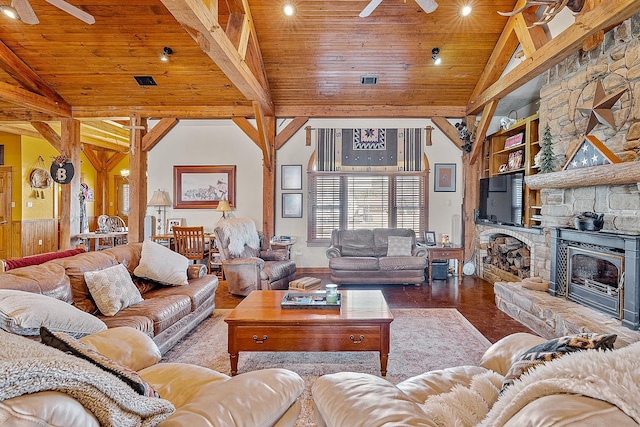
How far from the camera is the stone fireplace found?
9.22ft

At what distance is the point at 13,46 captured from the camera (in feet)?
16.4

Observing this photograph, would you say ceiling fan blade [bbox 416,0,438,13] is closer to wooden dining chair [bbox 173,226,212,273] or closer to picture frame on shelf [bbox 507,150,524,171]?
picture frame on shelf [bbox 507,150,524,171]

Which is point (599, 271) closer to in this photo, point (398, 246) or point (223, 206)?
point (398, 246)

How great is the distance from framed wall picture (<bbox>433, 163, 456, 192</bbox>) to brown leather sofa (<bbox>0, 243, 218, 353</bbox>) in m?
4.73

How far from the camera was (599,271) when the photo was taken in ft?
11.0

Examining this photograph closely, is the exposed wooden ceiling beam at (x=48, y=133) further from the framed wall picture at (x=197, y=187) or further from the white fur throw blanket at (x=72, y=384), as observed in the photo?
the white fur throw blanket at (x=72, y=384)

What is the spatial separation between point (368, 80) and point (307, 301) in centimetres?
418

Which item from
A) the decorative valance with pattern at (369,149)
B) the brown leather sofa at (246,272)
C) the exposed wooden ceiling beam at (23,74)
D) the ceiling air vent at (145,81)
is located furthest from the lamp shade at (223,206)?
the exposed wooden ceiling beam at (23,74)

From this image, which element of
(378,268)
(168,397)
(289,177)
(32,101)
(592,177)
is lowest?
(378,268)

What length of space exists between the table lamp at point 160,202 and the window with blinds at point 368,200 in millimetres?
2822

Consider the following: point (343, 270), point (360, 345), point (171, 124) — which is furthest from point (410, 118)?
point (360, 345)

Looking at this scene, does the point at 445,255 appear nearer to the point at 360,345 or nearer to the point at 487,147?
the point at 487,147

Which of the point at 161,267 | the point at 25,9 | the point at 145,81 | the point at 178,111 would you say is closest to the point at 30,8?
the point at 25,9

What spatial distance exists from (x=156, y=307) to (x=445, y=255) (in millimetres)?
4474
